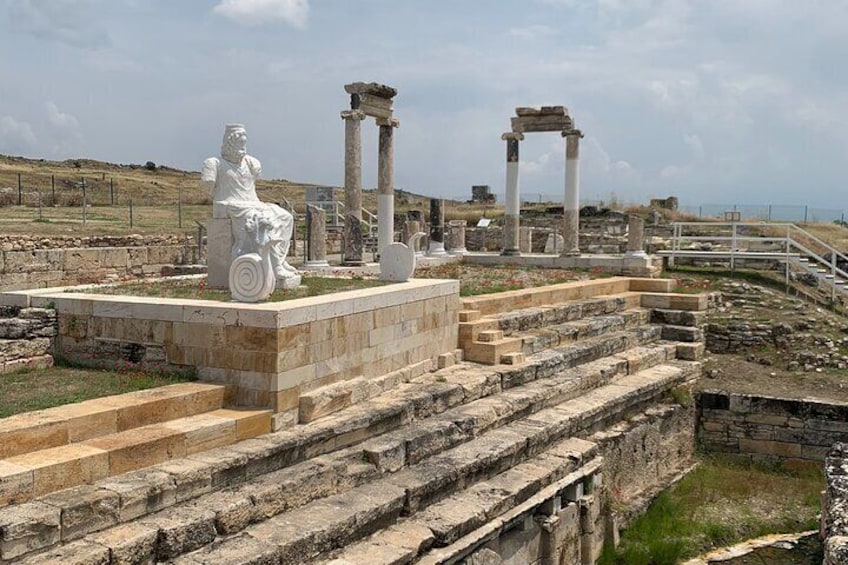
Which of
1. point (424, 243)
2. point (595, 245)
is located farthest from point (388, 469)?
point (595, 245)

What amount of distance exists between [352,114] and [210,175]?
292 inches

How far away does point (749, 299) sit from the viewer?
1911 centimetres

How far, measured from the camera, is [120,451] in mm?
6180

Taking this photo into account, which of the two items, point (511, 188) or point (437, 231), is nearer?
point (511, 188)

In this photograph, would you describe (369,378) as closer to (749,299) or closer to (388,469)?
(388,469)

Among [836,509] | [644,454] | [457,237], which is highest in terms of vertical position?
[457,237]

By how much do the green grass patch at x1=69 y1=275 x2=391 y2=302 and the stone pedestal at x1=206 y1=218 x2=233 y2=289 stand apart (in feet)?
0.70

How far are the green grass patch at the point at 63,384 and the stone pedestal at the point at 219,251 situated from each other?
8.21 ft

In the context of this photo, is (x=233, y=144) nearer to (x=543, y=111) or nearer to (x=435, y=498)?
(x=435, y=498)

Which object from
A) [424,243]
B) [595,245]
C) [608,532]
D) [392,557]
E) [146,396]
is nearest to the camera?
[392,557]

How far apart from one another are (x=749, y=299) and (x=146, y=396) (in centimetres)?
1604

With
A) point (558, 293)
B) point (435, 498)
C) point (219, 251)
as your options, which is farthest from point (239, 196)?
point (558, 293)

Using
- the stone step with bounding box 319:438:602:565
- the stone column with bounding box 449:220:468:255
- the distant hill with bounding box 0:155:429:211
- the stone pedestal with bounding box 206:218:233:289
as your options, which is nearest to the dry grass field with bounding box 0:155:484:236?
the distant hill with bounding box 0:155:429:211

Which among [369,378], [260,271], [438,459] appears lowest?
[438,459]
